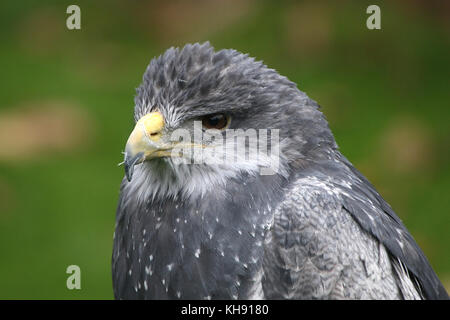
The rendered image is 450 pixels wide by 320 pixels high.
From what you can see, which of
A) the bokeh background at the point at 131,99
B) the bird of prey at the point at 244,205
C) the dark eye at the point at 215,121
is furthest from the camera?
the bokeh background at the point at 131,99

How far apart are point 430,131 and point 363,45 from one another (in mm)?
2282

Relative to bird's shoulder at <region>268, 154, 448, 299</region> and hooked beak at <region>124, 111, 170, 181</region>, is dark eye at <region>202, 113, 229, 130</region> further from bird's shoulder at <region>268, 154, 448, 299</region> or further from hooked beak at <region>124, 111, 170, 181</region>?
bird's shoulder at <region>268, 154, 448, 299</region>

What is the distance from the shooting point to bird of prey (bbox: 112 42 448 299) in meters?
4.83

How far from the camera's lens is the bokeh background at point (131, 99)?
10719 millimetres

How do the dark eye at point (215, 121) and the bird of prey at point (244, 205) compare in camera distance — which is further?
the dark eye at point (215, 121)

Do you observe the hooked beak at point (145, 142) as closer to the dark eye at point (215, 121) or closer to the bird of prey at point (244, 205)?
the bird of prey at point (244, 205)

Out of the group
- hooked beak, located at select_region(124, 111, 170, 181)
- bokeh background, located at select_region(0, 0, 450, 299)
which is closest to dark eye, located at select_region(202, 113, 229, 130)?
hooked beak, located at select_region(124, 111, 170, 181)

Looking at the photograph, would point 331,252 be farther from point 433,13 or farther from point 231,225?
point 433,13

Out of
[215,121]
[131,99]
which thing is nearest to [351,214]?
[215,121]

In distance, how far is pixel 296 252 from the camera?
15.8ft

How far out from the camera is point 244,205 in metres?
5.02

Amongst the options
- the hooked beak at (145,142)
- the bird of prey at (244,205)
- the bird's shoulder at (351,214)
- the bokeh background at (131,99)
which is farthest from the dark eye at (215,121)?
the bokeh background at (131,99)

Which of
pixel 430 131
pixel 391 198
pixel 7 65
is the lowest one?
pixel 391 198
